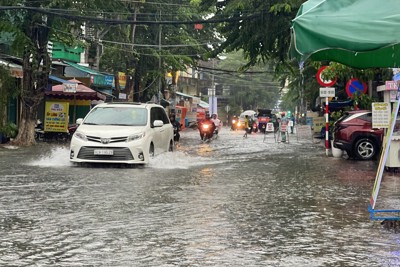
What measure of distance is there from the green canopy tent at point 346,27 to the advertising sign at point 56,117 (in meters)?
22.9

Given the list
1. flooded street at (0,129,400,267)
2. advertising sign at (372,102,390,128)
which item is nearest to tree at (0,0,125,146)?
flooded street at (0,129,400,267)

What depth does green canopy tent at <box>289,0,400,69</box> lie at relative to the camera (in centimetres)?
598

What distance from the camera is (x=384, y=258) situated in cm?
606

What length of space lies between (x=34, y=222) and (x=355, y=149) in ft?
42.8

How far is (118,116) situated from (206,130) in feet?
54.3

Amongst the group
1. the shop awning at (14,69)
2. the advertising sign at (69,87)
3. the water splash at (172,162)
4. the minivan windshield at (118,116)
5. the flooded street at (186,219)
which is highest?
the shop awning at (14,69)

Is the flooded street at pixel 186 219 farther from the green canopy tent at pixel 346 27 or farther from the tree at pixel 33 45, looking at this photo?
the tree at pixel 33 45

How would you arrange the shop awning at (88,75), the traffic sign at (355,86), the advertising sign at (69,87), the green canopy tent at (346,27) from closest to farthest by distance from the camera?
1. the green canopy tent at (346,27)
2. the traffic sign at (355,86)
3. the advertising sign at (69,87)
4. the shop awning at (88,75)

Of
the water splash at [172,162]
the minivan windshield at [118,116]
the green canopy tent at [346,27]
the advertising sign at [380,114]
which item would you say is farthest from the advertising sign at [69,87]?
the green canopy tent at [346,27]

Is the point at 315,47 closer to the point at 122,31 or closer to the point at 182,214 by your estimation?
the point at 182,214

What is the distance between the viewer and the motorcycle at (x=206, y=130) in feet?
105

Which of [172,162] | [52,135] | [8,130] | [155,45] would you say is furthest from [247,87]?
[172,162]

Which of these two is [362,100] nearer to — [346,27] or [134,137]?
[134,137]

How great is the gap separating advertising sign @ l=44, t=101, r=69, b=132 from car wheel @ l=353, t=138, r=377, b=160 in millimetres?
14704
